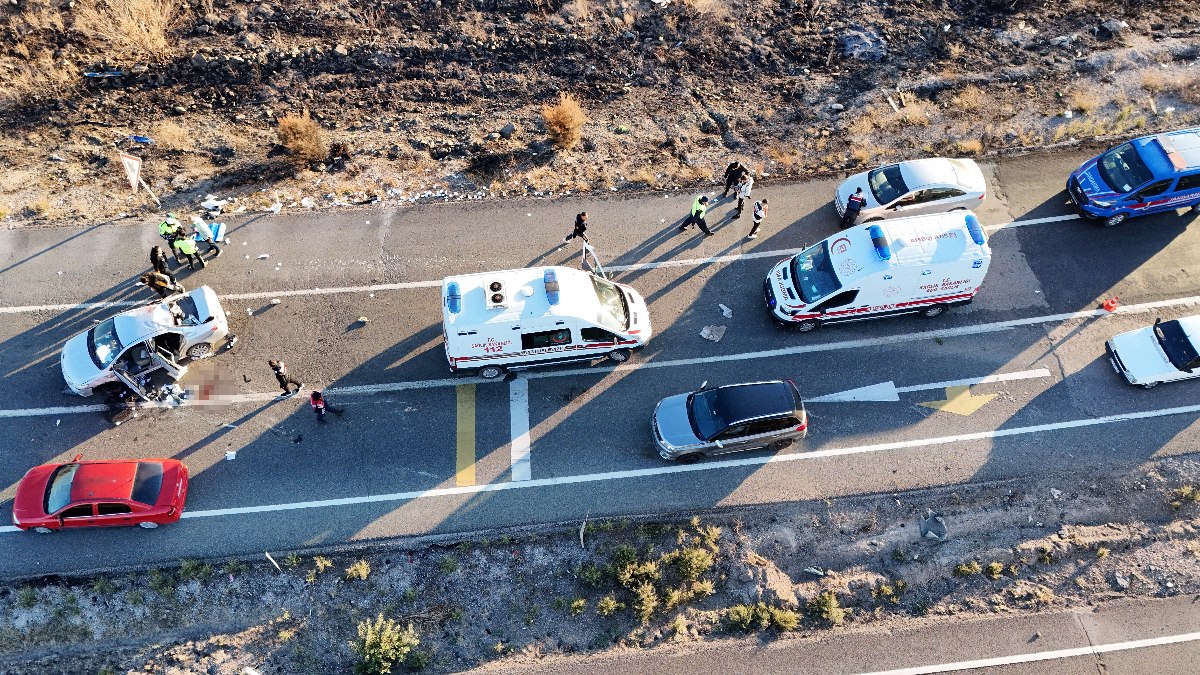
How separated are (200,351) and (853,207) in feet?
50.8

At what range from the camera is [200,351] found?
16.3m

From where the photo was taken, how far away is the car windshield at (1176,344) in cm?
1559

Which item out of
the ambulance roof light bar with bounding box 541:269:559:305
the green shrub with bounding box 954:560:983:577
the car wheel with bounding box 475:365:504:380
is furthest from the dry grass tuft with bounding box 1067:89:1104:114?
the car wheel with bounding box 475:365:504:380

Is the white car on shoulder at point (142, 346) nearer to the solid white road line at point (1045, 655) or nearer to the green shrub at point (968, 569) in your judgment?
the solid white road line at point (1045, 655)

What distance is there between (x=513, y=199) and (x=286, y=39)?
10.1m

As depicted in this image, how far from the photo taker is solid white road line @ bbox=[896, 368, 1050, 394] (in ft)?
53.6

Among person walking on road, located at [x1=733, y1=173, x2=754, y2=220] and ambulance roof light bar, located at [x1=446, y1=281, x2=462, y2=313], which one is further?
person walking on road, located at [x1=733, y1=173, x2=754, y2=220]

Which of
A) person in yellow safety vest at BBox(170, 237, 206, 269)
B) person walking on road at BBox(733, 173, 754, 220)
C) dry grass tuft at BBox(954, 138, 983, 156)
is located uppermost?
dry grass tuft at BBox(954, 138, 983, 156)

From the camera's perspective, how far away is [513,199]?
19406mm

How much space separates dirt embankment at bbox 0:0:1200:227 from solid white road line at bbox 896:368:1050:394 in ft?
22.6

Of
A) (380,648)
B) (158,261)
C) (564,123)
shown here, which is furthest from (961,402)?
(158,261)

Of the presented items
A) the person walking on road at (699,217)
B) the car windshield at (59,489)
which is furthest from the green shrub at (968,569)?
the car windshield at (59,489)

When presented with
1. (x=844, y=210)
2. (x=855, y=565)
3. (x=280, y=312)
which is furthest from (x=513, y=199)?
(x=855, y=565)

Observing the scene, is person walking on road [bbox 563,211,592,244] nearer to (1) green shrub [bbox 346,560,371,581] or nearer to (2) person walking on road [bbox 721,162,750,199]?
(2) person walking on road [bbox 721,162,750,199]
